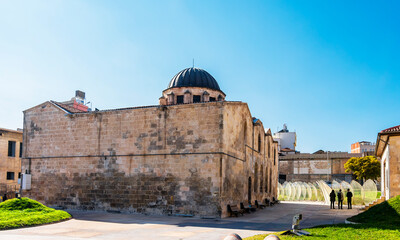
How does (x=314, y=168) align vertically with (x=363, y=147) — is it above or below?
below

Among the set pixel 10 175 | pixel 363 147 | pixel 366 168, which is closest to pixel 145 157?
pixel 10 175

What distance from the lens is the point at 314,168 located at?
177 feet

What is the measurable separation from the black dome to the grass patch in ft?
38.2

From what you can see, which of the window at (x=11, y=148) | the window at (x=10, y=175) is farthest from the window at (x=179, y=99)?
the window at (x=10, y=175)

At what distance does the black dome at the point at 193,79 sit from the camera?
24062 mm

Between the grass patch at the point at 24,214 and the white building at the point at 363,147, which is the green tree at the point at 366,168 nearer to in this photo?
the grass patch at the point at 24,214

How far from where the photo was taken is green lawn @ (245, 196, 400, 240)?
33.6 feet

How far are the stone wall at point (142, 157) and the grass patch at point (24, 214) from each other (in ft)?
13.9

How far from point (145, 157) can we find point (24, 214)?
6401mm

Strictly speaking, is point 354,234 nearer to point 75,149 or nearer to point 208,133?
point 208,133

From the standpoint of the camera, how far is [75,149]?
20.7 meters

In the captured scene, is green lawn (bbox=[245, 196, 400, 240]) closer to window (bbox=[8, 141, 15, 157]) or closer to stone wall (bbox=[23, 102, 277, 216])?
stone wall (bbox=[23, 102, 277, 216])

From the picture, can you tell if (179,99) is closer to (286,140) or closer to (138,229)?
(138,229)

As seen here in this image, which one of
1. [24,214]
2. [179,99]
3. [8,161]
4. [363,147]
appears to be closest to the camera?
[24,214]
